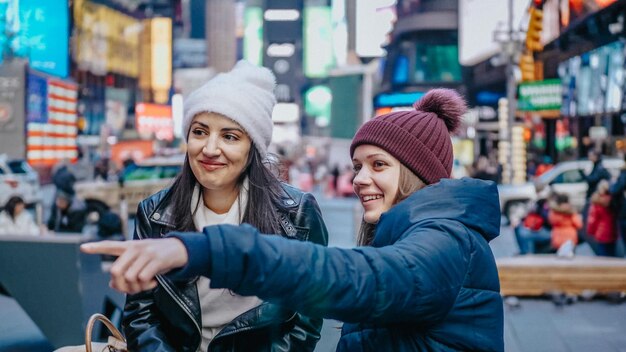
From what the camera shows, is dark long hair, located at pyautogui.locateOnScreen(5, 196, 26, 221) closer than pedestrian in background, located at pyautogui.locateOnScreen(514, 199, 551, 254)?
Yes

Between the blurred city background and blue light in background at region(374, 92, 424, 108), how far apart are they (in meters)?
0.14

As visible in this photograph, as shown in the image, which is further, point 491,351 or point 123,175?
point 123,175

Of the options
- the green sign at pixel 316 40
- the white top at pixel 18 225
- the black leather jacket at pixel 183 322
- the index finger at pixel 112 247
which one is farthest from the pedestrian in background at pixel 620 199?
the green sign at pixel 316 40

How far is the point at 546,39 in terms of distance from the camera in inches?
1287

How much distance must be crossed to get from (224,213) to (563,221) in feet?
32.4

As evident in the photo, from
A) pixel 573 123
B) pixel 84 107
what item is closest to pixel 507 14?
pixel 573 123

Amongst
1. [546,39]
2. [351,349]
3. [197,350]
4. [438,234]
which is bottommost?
[197,350]

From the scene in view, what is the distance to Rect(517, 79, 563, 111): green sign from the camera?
1208 inches

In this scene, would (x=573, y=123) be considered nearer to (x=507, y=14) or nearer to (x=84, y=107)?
(x=507, y=14)

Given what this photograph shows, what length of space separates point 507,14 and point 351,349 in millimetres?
20670

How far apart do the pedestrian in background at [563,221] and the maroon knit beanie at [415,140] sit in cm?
992

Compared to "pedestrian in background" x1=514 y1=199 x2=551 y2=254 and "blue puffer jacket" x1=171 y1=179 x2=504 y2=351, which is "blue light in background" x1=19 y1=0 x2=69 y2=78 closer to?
"pedestrian in background" x1=514 y1=199 x2=551 y2=254

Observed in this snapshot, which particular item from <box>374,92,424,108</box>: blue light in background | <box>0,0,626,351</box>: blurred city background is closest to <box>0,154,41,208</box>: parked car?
<box>0,0,626,351</box>: blurred city background

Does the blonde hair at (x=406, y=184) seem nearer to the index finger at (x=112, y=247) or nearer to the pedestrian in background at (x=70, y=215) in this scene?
the index finger at (x=112, y=247)
